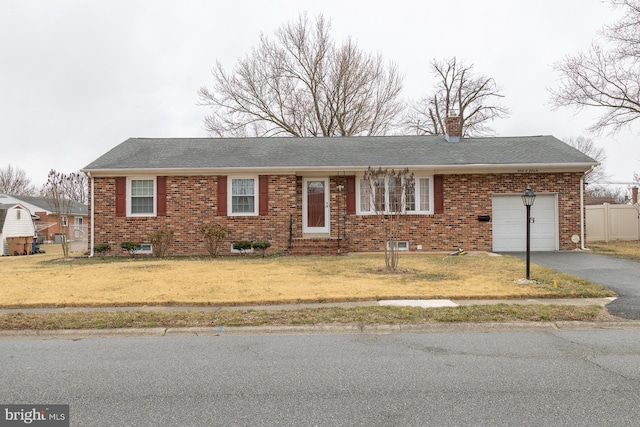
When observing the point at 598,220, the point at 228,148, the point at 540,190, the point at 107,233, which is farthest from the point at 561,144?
the point at 107,233

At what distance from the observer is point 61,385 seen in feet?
13.7

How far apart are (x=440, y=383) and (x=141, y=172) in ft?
47.6

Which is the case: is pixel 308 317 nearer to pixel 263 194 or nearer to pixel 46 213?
pixel 263 194

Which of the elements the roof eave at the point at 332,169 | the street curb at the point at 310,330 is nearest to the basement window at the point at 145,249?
the roof eave at the point at 332,169

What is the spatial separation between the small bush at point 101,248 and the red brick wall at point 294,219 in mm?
251

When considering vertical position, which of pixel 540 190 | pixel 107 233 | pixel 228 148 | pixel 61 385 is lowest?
pixel 61 385

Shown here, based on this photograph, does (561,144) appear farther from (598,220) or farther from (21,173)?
(21,173)

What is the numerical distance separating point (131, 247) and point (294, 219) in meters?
5.84

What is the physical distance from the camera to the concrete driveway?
7224mm

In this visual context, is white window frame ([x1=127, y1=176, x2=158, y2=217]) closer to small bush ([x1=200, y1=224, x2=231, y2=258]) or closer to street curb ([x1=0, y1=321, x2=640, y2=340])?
small bush ([x1=200, y1=224, x2=231, y2=258])

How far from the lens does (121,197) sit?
16.2 meters

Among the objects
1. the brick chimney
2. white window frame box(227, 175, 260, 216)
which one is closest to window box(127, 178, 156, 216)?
white window frame box(227, 175, 260, 216)

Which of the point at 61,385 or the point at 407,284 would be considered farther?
the point at 407,284

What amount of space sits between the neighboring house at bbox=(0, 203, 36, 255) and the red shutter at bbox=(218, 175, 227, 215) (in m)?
14.6
